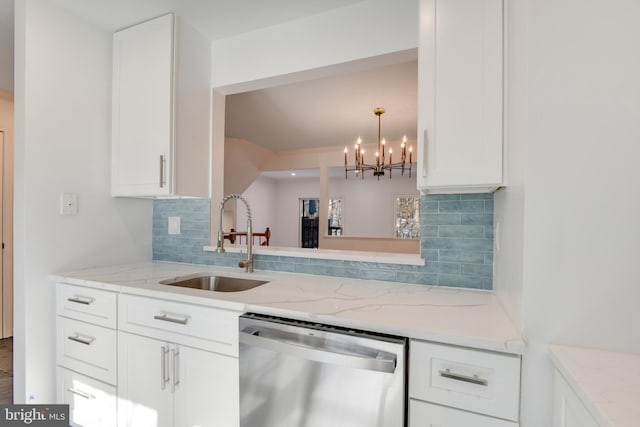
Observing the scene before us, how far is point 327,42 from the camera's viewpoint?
171 centimetres

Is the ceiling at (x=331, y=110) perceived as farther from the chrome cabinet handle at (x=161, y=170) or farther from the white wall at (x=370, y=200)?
the white wall at (x=370, y=200)

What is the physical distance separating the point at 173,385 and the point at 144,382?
18 centimetres

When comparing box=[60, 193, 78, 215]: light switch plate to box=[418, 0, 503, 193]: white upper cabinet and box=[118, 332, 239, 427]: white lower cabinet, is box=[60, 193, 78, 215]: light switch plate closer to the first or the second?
box=[118, 332, 239, 427]: white lower cabinet

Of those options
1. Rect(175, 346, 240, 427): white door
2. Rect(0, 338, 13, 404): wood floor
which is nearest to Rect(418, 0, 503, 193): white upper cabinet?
Rect(175, 346, 240, 427): white door

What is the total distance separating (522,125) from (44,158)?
7.30 feet

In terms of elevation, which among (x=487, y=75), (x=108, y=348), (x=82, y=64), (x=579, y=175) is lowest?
(x=108, y=348)

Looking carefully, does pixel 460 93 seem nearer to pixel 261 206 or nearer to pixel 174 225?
pixel 174 225

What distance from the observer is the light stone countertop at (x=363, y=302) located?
3.00 feet

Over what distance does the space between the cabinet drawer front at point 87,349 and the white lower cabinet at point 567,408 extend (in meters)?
1.75

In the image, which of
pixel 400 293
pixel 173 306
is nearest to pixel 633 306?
pixel 400 293

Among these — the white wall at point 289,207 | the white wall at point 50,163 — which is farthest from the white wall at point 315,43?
the white wall at point 289,207

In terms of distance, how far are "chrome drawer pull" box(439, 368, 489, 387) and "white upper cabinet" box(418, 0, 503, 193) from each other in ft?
2.17

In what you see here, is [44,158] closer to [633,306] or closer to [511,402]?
[511,402]

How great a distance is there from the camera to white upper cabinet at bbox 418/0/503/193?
112 centimetres
